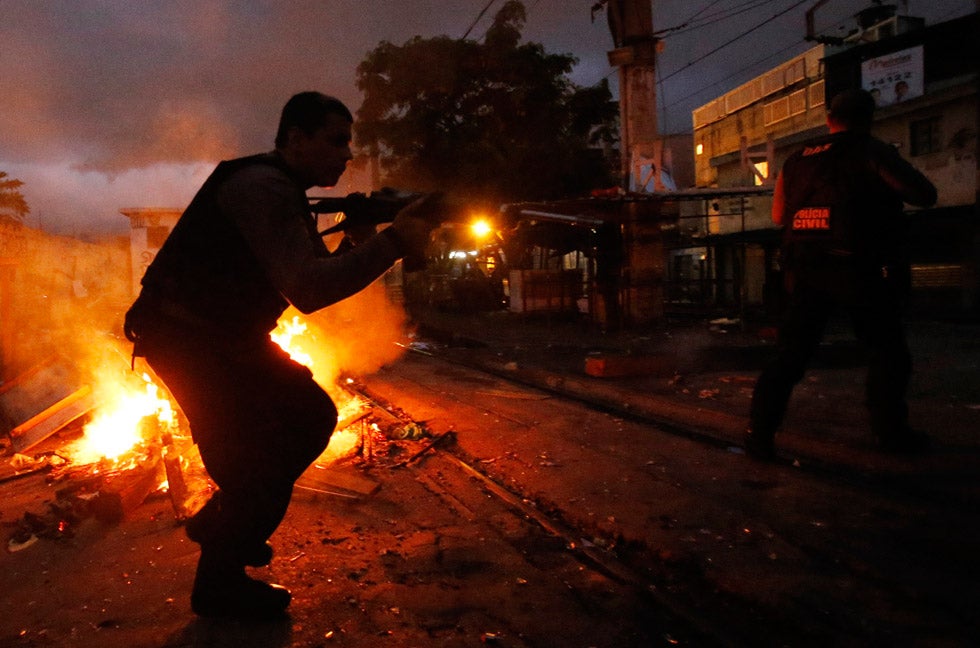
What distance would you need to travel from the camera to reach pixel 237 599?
2176 millimetres

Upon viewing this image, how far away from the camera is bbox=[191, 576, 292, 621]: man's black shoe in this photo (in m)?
2.17

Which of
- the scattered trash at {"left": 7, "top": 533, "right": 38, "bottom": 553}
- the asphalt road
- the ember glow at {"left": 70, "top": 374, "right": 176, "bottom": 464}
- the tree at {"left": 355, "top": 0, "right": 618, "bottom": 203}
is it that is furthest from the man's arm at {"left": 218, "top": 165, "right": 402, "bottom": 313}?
the tree at {"left": 355, "top": 0, "right": 618, "bottom": 203}

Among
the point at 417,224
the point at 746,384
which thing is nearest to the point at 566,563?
the point at 417,224

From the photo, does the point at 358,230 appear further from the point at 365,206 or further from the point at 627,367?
the point at 627,367

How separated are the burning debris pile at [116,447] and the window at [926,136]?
68.5 feet

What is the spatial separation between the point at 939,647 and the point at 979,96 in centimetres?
2041

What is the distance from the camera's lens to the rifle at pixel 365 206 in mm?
2479

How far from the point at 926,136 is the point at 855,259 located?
69.1ft

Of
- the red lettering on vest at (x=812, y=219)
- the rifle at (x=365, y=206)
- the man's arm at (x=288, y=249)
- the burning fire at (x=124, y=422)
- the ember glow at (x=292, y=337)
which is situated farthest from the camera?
the ember glow at (x=292, y=337)

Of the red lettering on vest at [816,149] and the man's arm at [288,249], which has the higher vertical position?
the red lettering on vest at [816,149]

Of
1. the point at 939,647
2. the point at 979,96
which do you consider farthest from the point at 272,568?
the point at 979,96

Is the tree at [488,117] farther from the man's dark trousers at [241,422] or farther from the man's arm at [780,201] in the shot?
the man's dark trousers at [241,422]

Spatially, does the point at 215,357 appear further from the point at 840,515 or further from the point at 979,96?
the point at 979,96

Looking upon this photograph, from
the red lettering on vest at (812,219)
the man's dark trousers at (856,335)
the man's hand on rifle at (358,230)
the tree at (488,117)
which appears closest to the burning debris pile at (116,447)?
the man's hand on rifle at (358,230)
